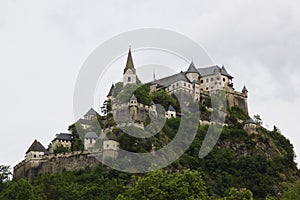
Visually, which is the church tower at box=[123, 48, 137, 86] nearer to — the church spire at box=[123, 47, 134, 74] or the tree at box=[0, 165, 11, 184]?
the church spire at box=[123, 47, 134, 74]

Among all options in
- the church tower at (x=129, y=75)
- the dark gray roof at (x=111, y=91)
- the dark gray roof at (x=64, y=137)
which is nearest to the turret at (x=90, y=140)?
the dark gray roof at (x=64, y=137)

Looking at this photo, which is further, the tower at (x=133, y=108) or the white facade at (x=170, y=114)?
the white facade at (x=170, y=114)

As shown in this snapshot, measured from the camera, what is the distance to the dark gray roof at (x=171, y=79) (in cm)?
11031

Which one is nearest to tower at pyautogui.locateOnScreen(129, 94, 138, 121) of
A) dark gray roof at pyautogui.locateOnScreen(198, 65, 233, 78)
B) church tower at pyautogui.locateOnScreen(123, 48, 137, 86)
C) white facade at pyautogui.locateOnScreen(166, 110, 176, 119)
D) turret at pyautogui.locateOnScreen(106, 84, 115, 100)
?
white facade at pyautogui.locateOnScreen(166, 110, 176, 119)

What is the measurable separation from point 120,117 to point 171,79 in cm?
1877

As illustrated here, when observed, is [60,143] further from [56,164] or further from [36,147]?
[56,164]

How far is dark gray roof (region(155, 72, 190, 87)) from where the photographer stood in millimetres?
110312

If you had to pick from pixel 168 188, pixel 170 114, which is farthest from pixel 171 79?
pixel 168 188

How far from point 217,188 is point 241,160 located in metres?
9.30

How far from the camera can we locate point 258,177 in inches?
3617

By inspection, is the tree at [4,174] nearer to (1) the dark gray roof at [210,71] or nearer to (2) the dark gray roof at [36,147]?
(2) the dark gray roof at [36,147]

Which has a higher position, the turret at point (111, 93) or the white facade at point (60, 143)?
the turret at point (111, 93)

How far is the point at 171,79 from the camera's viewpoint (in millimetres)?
112062

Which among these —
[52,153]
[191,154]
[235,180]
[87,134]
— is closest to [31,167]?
[52,153]
